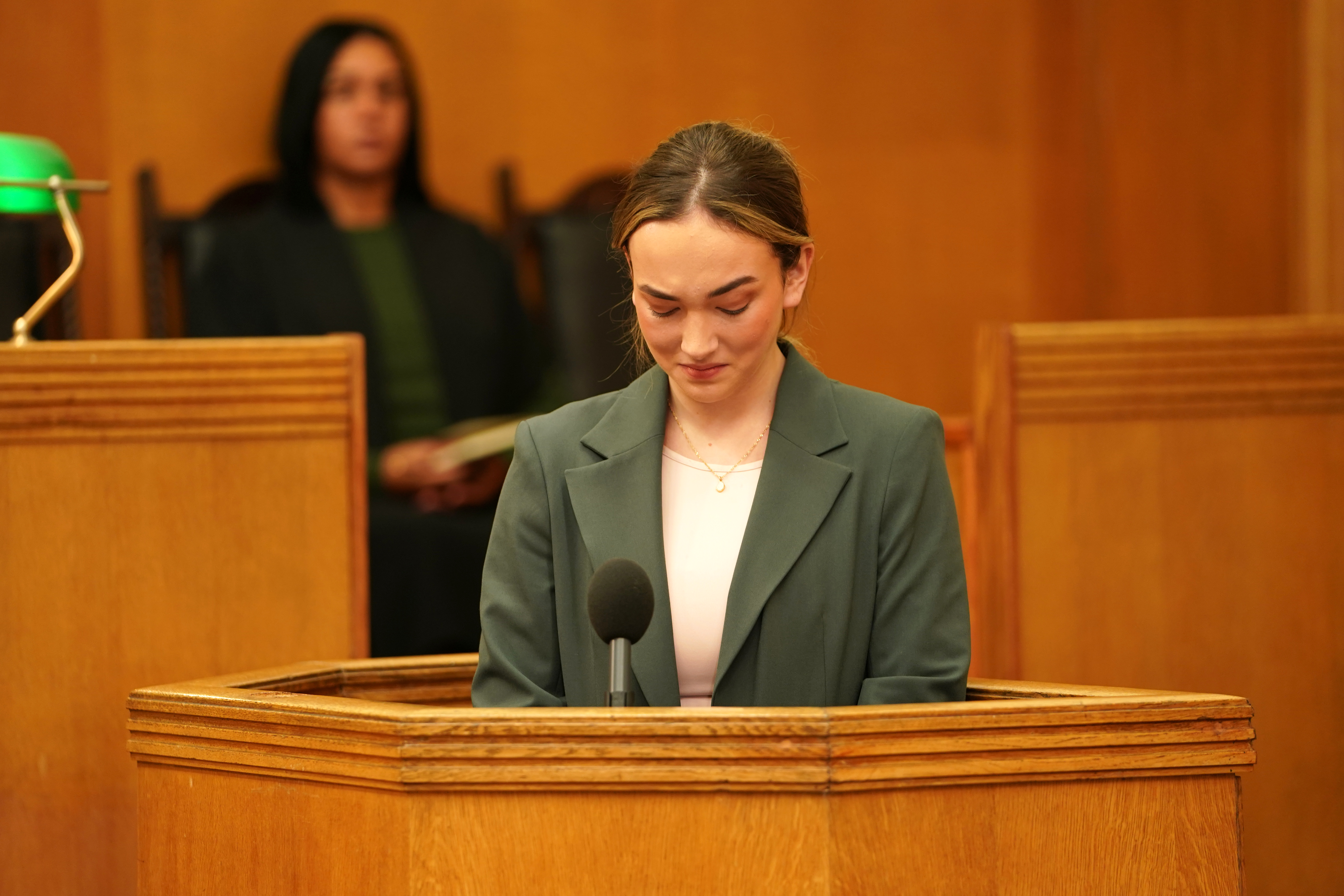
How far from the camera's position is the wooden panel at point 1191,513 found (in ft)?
9.68

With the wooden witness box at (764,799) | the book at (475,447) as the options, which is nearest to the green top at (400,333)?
the book at (475,447)

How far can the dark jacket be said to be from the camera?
411cm

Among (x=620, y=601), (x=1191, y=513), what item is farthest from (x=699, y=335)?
(x=1191, y=513)

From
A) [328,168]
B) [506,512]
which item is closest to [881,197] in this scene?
[328,168]

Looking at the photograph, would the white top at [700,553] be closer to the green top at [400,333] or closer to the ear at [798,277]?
the ear at [798,277]

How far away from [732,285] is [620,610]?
20.7 inches

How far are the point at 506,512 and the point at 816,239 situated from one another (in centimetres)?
314

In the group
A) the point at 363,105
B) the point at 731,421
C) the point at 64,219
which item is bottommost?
the point at 731,421

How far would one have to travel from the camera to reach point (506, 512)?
79.5 inches

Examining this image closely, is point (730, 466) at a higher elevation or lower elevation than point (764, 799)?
higher

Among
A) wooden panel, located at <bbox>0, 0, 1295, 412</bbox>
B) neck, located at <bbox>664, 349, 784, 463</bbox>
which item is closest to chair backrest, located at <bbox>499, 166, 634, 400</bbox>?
wooden panel, located at <bbox>0, 0, 1295, 412</bbox>

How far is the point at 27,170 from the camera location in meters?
3.07

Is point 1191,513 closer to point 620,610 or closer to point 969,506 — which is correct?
point 969,506

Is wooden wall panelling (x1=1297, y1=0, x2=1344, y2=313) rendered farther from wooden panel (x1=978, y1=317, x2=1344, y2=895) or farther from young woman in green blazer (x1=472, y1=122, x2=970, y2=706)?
young woman in green blazer (x1=472, y1=122, x2=970, y2=706)
